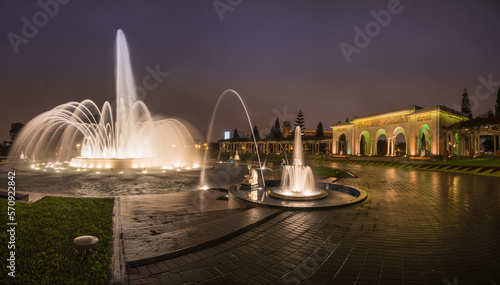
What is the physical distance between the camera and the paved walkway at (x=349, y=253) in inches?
140

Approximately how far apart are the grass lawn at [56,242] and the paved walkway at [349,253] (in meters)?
0.82

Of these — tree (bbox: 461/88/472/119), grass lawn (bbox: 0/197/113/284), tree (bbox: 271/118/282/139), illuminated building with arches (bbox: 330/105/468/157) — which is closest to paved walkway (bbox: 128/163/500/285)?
grass lawn (bbox: 0/197/113/284)

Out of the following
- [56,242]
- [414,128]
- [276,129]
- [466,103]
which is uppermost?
[466,103]

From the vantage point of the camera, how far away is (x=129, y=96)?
2659cm

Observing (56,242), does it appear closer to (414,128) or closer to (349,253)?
(349,253)


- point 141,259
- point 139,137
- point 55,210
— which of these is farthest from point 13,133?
point 141,259

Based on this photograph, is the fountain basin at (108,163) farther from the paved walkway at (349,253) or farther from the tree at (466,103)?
the tree at (466,103)

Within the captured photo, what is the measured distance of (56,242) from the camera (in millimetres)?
4770

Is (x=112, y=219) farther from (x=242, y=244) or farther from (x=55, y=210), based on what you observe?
(x=242, y=244)

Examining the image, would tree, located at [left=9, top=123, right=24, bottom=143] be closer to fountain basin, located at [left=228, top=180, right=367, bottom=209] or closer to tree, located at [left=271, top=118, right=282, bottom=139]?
fountain basin, located at [left=228, top=180, right=367, bottom=209]

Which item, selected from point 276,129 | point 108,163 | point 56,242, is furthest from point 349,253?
point 276,129

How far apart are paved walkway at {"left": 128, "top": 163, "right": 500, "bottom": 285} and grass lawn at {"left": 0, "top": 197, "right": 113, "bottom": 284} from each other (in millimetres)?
825

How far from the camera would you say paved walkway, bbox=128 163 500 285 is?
3562mm

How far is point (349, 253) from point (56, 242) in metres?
6.01
